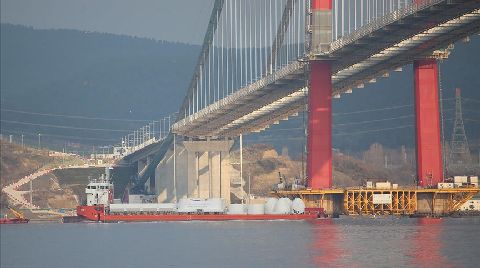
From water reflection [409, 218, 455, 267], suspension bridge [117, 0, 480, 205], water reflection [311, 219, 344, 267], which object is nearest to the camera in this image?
water reflection [409, 218, 455, 267]

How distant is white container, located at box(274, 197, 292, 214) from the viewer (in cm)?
13350

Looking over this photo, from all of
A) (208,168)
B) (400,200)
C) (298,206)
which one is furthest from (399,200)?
(208,168)

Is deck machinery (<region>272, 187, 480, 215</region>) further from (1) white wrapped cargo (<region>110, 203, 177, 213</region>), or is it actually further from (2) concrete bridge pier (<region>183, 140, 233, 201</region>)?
(2) concrete bridge pier (<region>183, 140, 233, 201</region>)

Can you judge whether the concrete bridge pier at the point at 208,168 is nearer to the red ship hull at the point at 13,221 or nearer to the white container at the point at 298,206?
the red ship hull at the point at 13,221

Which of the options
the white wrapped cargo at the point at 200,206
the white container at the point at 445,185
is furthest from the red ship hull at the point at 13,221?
→ the white container at the point at 445,185

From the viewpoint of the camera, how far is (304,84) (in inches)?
5472

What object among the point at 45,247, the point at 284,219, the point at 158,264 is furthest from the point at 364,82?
the point at 158,264

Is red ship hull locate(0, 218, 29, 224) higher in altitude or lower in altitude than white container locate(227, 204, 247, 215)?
lower

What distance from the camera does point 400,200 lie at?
405ft

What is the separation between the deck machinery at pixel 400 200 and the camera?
402 ft

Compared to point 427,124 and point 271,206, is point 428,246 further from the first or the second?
point 271,206

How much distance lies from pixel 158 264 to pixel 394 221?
51.8m

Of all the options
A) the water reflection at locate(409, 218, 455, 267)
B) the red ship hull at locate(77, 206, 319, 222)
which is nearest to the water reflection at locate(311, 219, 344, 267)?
the water reflection at locate(409, 218, 455, 267)

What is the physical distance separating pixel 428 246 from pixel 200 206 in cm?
5942
